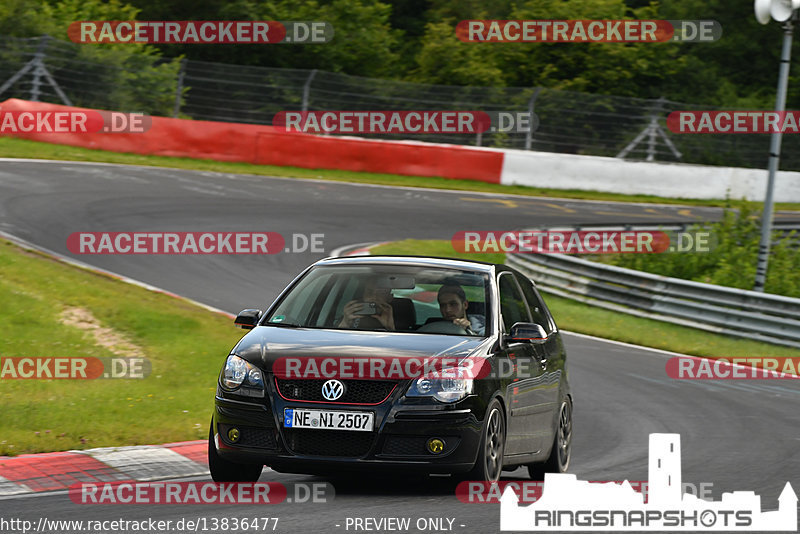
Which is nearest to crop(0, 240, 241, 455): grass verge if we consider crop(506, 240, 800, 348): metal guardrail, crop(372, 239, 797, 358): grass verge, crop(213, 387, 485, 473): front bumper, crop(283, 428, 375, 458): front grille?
crop(213, 387, 485, 473): front bumper

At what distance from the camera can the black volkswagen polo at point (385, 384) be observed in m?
7.35

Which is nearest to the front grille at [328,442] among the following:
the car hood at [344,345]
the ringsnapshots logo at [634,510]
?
the car hood at [344,345]

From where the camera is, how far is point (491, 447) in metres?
7.72

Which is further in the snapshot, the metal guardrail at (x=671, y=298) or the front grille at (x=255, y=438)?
the metal guardrail at (x=671, y=298)

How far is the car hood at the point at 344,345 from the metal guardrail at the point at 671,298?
11.6 metres

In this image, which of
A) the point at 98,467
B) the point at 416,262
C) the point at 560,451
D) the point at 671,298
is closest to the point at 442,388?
the point at 416,262

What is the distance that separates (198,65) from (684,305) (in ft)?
56.4

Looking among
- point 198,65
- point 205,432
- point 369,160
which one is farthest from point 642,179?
point 205,432

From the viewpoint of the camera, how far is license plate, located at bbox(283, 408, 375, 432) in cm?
731

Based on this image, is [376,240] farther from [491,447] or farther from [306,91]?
[491,447]

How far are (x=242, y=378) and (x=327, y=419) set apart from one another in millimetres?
609

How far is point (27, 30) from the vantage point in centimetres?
3653

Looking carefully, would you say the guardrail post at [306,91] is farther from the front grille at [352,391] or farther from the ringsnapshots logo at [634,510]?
the front grille at [352,391]

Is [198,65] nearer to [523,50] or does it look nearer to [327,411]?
[523,50]
